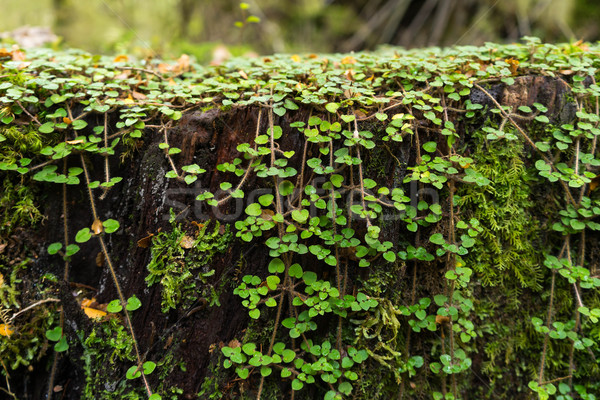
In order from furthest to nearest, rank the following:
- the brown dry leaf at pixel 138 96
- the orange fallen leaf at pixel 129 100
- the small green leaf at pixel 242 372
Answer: the brown dry leaf at pixel 138 96
the orange fallen leaf at pixel 129 100
the small green leaf at pixel 242 372

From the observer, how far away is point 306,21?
263 inches

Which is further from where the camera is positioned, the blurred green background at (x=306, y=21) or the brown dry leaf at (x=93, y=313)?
the blurred green background at (x=306, y=21)

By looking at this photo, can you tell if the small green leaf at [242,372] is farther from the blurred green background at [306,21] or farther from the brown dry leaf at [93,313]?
the blurred green background at [306,21]

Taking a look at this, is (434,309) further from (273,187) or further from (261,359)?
(273,187)

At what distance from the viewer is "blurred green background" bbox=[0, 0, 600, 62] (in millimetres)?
5574

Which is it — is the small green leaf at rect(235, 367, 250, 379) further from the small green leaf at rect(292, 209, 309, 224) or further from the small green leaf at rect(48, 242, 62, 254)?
the small green leaf at rect(48, 242, 62, 254)

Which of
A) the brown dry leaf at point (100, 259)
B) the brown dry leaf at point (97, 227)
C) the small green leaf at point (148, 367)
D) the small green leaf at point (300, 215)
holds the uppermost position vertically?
the small green leaf at point (300, 215)

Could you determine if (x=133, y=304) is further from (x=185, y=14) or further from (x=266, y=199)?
(x=185, y=14)

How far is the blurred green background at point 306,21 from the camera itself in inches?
219

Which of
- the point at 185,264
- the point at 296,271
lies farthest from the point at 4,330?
the point at 296,271

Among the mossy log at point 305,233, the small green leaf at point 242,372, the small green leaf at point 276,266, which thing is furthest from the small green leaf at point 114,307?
the small green leaf at point 276,266

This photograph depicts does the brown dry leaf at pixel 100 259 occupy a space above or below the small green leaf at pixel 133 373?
above

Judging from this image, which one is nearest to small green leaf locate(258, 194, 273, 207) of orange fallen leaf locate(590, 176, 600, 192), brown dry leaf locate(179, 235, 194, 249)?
brown dry leaf locate(179, 235, 194, 249)

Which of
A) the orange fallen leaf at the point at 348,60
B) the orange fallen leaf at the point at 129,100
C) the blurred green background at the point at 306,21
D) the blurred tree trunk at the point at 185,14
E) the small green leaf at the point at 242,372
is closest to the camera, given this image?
the small green leaf at the point at 242,372
